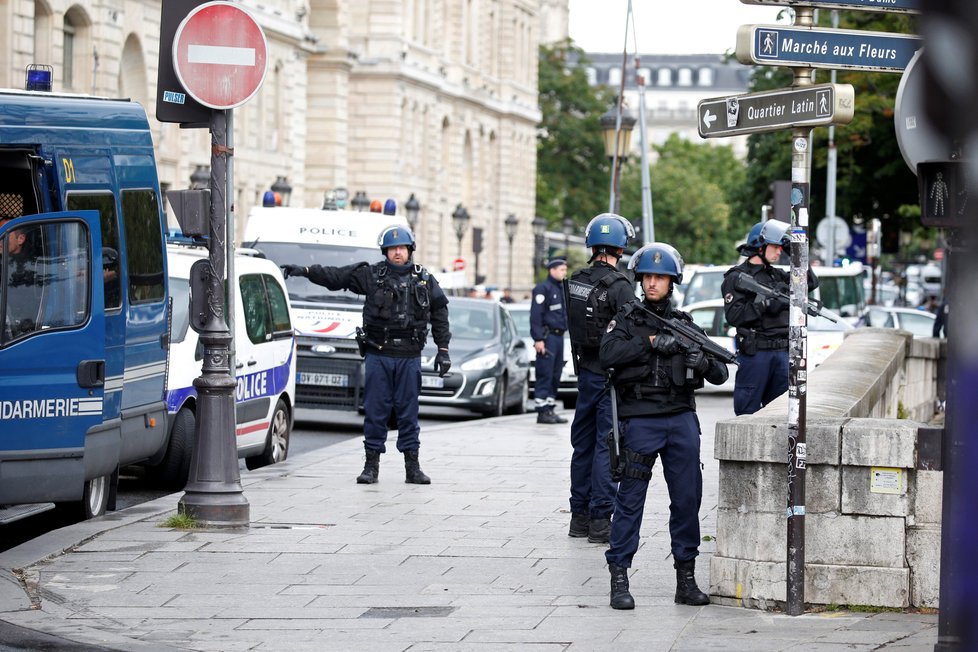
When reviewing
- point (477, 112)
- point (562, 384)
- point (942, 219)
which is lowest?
point (562, 384)

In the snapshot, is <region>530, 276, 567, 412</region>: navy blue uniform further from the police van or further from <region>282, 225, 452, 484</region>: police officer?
<region>282, 225, 452, 484</region>: police officer

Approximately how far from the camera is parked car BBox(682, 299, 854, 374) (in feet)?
77.9

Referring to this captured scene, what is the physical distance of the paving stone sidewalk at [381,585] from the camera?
7.47 metres

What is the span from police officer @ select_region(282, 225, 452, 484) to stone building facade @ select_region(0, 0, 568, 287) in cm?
2193

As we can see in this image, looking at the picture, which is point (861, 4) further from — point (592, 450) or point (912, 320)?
point (912, 320)

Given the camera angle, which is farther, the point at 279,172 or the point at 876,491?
the point at 279,172

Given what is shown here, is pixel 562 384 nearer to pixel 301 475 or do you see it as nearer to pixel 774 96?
pixel 301 475

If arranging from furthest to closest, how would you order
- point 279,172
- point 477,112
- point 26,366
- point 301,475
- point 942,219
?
point 477,112 → point 279,172 → point 301,475 → point 26,366 → point 942,219

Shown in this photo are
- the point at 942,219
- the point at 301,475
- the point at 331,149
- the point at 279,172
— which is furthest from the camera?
the point at 331,149

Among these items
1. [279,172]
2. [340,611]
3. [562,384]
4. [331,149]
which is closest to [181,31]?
[340,611]

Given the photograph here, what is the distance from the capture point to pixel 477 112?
86.6 metres

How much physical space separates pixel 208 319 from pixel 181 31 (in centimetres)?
175

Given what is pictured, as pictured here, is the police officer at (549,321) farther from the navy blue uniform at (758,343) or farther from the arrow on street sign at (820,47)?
the arrow on street sign at (820,47)

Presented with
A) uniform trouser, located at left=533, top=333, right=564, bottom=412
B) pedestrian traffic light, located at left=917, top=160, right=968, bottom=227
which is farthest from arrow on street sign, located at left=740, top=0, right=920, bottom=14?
uniform trouser, located at left=533, top=333, right=564, bottom=412
